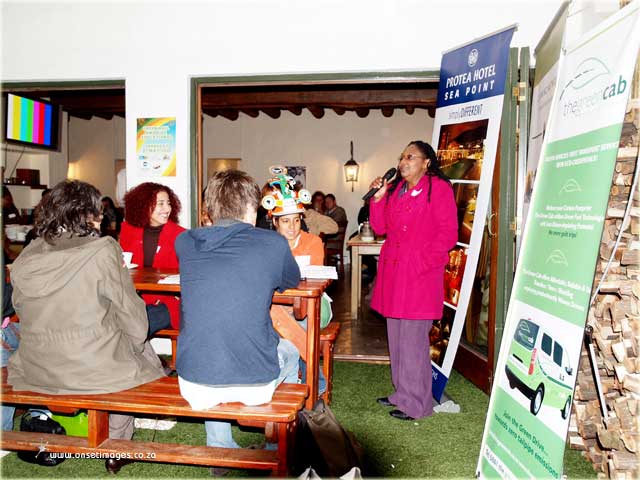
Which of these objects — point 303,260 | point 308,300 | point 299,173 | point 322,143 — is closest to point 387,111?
point 322,143

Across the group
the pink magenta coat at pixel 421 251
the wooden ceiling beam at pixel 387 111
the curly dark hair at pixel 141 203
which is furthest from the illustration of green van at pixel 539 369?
the wooden ceiling beam at pixel 387 111

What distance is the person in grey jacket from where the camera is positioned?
88.0 inches

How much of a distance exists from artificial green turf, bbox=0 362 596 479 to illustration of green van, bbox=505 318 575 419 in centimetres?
73

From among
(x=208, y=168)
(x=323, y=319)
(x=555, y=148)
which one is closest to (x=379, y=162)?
(x=208, y=168)

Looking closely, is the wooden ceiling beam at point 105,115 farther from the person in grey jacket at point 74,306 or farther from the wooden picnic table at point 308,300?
the person in grey jacket at point 74,306

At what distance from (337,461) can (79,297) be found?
1362 millimetres

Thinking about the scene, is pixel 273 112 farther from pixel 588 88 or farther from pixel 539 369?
pixel 539 369

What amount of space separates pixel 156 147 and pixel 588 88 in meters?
3.31

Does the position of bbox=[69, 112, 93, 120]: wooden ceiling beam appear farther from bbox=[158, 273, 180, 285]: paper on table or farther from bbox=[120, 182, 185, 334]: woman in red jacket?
bbox=[158, 273, 180, 285]: paper on table

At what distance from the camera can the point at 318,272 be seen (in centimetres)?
309

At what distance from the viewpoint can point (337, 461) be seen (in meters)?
2.50

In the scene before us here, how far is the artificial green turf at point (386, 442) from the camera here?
267cm

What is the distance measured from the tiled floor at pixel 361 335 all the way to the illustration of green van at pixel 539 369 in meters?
2.28

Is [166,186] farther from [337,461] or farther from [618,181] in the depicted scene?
[618,181]
